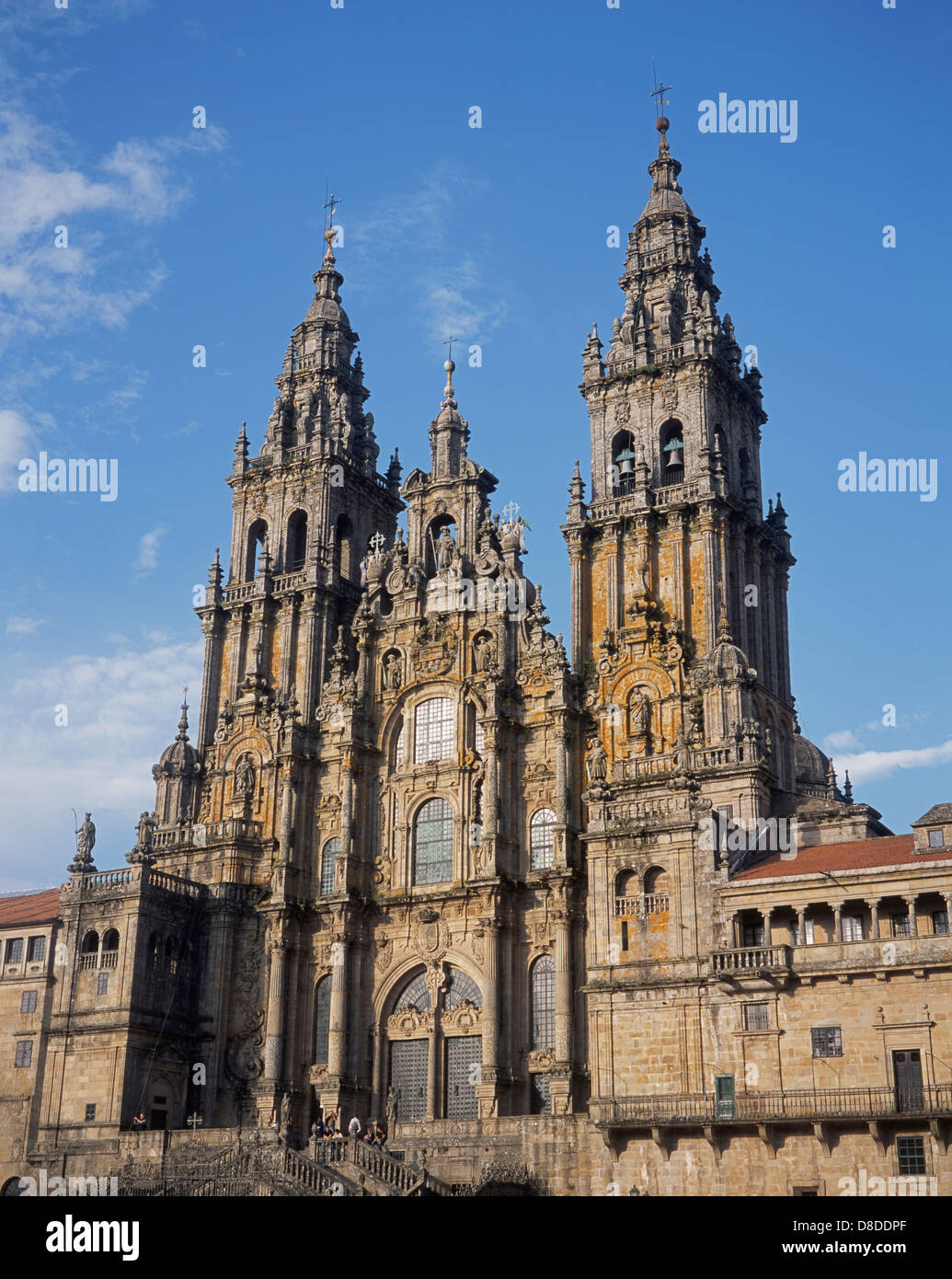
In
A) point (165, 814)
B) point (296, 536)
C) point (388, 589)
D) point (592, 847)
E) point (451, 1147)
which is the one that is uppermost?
point (296, 536)

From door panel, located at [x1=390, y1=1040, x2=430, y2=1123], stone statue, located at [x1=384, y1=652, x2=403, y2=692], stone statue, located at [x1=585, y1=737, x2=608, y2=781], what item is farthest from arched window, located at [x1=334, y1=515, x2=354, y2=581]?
door panel, located at [x1=390, y1=1040, x2=430, y2=1123]

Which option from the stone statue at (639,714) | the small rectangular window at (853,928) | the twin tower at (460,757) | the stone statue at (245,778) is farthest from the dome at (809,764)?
the stone statue at (245,778)

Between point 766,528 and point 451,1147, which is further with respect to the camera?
point 766,528

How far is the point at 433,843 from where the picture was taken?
64938 mm

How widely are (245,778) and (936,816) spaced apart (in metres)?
33.7

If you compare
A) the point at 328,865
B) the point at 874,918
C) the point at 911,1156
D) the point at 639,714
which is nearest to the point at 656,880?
the point at 874,918

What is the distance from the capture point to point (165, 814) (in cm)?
7175

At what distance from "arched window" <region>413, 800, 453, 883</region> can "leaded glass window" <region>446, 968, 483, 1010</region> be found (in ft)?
13.7

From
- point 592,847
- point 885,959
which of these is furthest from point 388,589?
point 885,959

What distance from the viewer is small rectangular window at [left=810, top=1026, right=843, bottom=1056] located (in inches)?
1777

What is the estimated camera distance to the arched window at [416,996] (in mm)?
62750

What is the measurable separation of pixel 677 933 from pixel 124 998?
24.9 metres

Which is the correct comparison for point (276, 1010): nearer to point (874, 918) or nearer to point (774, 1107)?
point (774, 1107)

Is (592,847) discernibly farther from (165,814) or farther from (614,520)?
(165,814)
